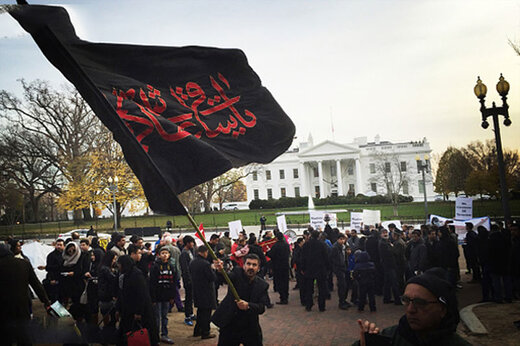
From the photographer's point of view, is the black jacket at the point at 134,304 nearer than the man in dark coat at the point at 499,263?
Yes

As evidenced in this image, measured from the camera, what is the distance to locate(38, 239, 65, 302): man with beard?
8.35m

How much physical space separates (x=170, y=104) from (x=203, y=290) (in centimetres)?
463

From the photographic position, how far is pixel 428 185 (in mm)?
78875

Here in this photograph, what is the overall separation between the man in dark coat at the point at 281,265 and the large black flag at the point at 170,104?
6.72 m

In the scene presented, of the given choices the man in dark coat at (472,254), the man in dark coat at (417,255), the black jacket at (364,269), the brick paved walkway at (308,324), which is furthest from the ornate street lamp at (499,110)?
the brick paved walkway at (308,324)

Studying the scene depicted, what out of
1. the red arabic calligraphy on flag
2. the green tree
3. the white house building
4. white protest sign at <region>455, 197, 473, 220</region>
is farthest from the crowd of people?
the white house building

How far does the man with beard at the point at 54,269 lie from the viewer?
8.35 metres

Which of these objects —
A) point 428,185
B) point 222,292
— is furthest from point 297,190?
point 222,292

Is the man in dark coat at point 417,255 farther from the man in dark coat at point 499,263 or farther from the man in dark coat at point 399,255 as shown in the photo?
the man in dark coat at point 499,263

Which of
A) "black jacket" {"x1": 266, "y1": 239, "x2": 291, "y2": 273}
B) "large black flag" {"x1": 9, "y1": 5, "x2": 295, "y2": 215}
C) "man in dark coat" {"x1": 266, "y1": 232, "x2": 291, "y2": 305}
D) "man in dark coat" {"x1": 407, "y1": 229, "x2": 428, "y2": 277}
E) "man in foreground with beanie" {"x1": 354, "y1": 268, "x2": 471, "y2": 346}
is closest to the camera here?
"man in foreground with beanie" {"x1": 354, "y1": 268, "x2": 471, "y2": 346}

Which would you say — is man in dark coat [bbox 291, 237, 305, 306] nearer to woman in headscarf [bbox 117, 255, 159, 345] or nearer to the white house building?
woman in headscarf [bbox 117, 255, 159, 345]

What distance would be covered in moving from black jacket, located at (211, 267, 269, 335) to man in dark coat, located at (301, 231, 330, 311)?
17.6 feet

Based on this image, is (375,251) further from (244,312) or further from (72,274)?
(72,274)

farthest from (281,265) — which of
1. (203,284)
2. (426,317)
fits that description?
(426,317)
